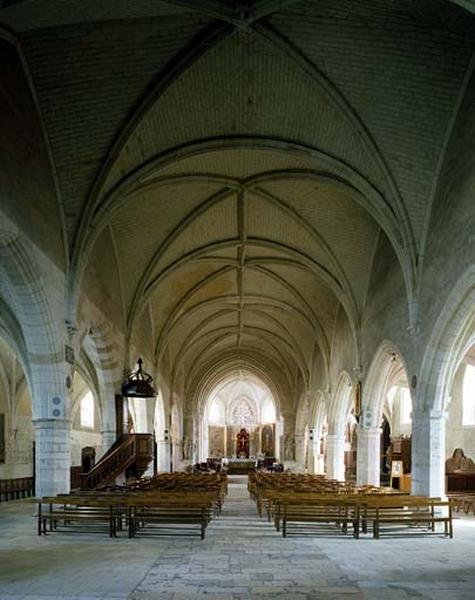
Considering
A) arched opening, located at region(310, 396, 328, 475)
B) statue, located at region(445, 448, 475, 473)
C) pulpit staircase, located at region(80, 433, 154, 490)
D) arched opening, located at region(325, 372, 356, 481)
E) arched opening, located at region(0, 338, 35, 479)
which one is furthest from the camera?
arched opening, located at region(310, 396, 328, 475)

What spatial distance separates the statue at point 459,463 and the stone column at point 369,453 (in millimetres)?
4759

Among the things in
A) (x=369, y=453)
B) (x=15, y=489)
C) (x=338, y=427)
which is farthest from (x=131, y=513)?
(x=338, y=427)

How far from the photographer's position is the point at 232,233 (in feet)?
78.1

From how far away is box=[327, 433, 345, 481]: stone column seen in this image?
30.0 meters

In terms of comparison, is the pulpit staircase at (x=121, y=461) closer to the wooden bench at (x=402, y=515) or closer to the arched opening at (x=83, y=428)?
the wooden bench at (x=402, y=515)

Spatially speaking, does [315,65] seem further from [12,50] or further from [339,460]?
[339,460]

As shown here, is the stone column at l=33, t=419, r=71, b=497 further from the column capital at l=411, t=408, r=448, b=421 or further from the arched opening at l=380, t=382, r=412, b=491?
the arched opening at l=380, t=382, r=412, b=491

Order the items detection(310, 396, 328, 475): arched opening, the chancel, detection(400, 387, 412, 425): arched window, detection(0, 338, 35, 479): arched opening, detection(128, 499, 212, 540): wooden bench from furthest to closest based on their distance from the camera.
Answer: detection(310, 396, 328, 475): arched opening, detection(400, 387, 412, 425): arched window, detection(0, 338, 35, 479): arched opening, detection(128, 499, 212, 540): wooden bench, the chancel

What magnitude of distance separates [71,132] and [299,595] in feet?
35.4

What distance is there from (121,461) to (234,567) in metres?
11.6

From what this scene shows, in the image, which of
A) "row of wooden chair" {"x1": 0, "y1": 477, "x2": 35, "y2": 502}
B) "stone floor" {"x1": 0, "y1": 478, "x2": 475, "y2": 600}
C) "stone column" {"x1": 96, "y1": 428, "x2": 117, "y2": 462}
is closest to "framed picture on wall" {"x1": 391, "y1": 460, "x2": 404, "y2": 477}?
"stone column" {"x1": 96, "y1": 428, "x2": 117, "y2": 462}

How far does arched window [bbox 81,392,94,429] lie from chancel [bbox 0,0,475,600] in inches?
408

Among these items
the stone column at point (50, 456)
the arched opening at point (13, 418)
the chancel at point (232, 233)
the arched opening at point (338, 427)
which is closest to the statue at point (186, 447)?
the arched opening at point (338, 427)

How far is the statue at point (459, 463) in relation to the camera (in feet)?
82.7
